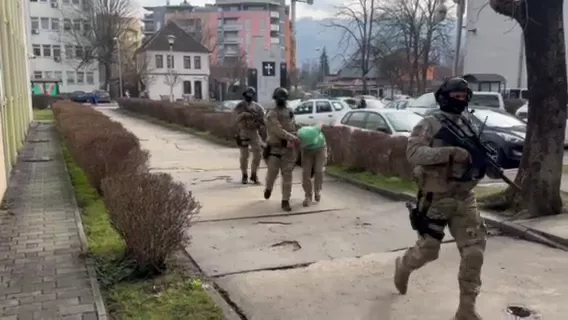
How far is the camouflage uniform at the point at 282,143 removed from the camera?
24.3ft

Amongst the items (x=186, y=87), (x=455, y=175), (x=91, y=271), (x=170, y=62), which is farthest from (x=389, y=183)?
(x=186, y=87)

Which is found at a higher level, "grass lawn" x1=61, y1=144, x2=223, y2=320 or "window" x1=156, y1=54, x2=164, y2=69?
"window" x1=156, y1=54, x2=164, y2=69

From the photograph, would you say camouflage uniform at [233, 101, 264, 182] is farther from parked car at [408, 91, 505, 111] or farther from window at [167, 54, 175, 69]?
window at [167, 54, 175, 69]

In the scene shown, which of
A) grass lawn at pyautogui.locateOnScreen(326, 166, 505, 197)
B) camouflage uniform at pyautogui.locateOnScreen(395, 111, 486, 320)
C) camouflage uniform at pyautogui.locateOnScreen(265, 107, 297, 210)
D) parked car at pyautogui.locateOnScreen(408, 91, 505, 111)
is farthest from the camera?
parked car at pyautogui.locateOnScreen(408, 91, 505, 111)

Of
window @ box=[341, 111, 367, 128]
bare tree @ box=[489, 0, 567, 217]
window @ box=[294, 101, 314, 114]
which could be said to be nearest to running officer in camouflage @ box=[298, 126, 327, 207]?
bare tree @ box=[489, 0, 567, 217]

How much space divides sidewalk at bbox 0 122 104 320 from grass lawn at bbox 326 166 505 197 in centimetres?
476

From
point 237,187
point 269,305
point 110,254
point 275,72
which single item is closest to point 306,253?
point 269,305

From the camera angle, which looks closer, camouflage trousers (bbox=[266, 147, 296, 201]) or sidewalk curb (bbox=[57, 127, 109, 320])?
sidewalk curb (bbox=[57, 127, 109, 320])

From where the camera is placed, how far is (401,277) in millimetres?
4250

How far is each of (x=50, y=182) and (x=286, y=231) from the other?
205 inches

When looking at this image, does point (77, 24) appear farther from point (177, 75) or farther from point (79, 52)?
point (177, 75)

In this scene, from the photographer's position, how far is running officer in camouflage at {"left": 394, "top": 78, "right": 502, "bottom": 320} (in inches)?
144

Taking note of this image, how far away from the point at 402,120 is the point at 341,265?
668cm

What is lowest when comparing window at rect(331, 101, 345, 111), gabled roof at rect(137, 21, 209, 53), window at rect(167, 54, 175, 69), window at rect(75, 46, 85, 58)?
window at rect(331, 101, 345, 111)
